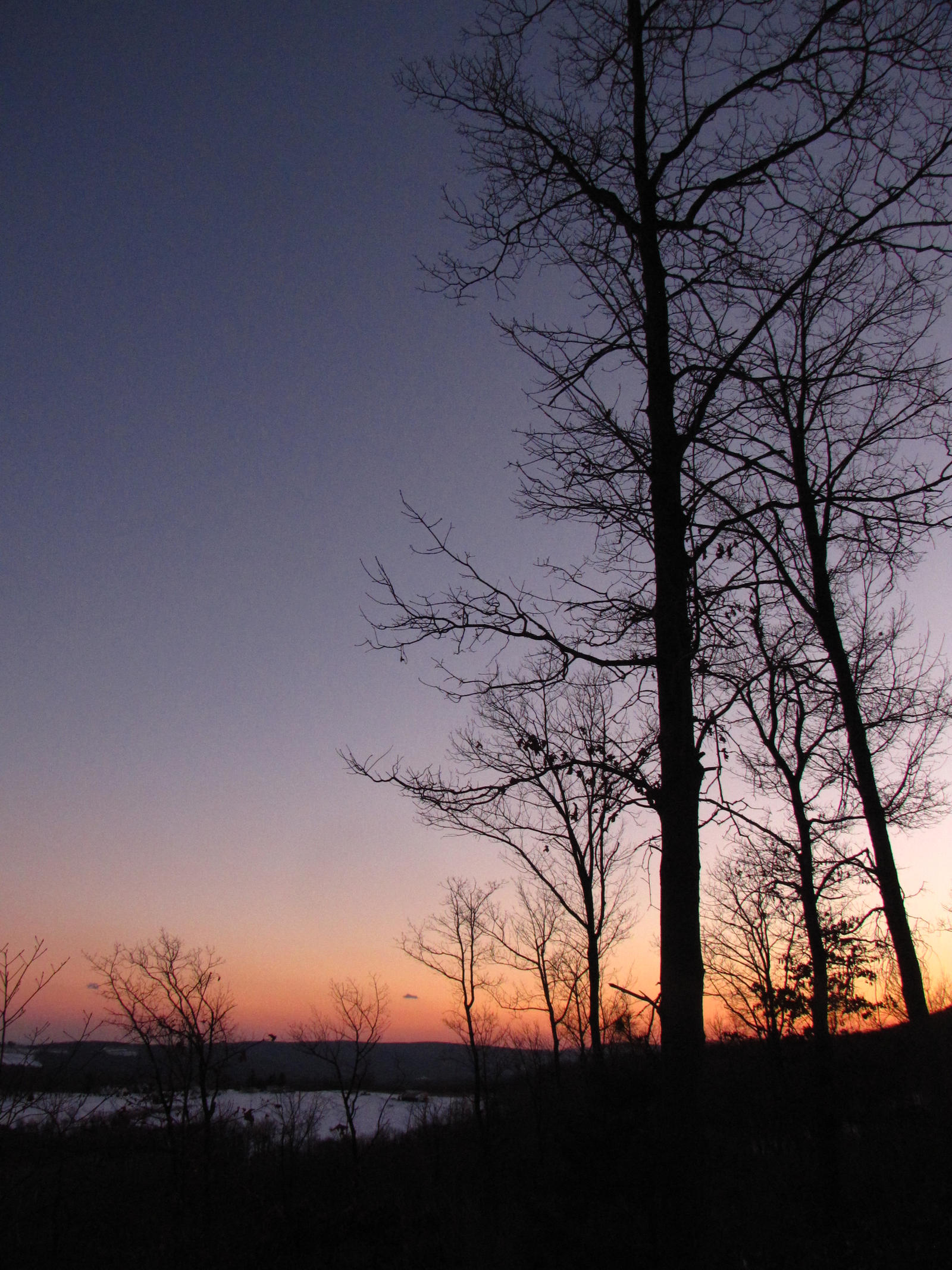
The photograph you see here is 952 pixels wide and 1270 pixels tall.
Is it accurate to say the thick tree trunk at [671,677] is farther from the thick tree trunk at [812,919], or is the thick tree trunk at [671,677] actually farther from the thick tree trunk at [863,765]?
the thick tree trunk at [812,919]

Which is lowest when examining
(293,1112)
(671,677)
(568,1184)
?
(293,1112)

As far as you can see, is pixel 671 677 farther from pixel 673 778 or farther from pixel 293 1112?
pixel 293 1112

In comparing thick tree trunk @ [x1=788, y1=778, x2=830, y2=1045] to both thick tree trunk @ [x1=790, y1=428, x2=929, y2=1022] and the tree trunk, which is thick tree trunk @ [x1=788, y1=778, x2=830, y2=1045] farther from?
thick tree trunk @ [x1=790, y1=428, x2=929, y2=1022]

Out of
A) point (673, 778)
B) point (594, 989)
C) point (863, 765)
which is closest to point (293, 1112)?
point (594, 989)

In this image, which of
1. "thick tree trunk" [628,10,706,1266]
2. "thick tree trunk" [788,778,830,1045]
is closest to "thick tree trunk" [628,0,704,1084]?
"thick tree trunk" [628,10,706,1266]

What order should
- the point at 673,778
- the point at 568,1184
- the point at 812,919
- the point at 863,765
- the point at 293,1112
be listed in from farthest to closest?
the point at 293,1112 → the point at 812,919 → the point at 863,765 → the point at 568,1184 → the point at 673,778

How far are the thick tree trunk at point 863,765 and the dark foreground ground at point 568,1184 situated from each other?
0.71 meters

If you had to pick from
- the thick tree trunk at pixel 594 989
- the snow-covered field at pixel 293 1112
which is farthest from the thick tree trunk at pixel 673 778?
the snow-covered field at pixel 293 1112

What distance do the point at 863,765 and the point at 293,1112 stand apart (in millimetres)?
35112

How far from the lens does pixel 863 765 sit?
28.8 feet

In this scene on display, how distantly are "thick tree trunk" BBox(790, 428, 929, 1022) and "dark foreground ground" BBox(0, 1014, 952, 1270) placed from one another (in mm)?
708

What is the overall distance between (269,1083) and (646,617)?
67.1 metres

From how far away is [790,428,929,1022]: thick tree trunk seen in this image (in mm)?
7699

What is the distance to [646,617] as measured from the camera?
220 inches
